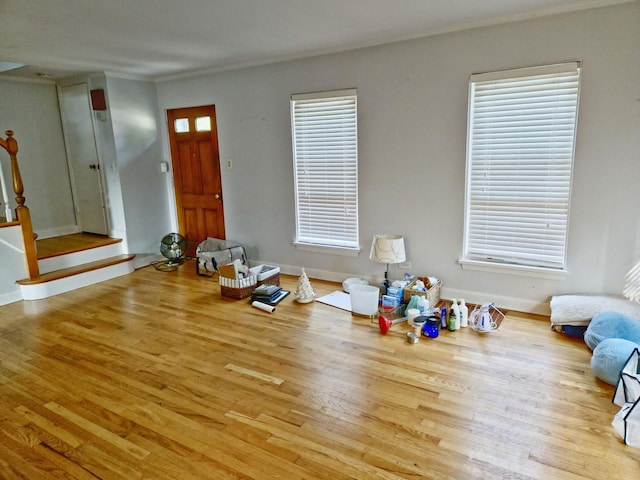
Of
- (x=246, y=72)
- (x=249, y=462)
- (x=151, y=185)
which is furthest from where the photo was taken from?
(x=151, y=185)

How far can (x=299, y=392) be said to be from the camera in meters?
2.56

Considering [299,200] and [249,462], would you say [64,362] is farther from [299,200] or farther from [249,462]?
[299,200]

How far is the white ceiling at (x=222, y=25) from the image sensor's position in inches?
115

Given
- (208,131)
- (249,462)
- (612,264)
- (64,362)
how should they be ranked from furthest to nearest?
1. (208,131)
2. (612,264)
3. (64,362)
4. (249,462)

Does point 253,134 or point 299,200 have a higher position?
point 253,134

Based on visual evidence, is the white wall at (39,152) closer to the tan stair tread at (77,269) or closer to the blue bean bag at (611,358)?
the tan stair tread at (77,269)

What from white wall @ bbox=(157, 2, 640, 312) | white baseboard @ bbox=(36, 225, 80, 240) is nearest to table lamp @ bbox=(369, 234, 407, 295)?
white wall @ bbox=(157, 2, 640, 312)

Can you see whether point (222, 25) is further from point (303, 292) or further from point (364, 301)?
point (364, 301)

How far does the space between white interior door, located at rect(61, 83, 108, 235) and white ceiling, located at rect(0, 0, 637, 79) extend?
1.03 metres

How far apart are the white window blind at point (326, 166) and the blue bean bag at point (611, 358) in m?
2.42

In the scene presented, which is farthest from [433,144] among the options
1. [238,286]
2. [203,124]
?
[203,124]

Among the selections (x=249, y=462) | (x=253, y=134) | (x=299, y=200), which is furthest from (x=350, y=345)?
(x=253, y=134)

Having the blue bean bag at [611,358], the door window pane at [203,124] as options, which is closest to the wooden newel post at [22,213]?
the door window pane at [203,124]

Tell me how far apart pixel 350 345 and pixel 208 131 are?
11.5 feet
